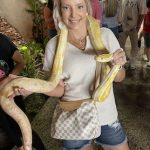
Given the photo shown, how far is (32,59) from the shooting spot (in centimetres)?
548

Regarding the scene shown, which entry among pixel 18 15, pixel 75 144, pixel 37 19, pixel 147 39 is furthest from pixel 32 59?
pixel 75 144

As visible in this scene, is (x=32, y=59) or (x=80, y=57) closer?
(x=80, y=57)

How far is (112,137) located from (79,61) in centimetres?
57

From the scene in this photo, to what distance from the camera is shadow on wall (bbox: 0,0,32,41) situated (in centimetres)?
652

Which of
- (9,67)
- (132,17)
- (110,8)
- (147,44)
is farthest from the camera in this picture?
(147,44)

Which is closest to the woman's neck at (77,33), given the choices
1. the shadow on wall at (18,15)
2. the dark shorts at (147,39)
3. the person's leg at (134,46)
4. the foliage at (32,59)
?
the foliage at (32,59)

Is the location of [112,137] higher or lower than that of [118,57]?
lower

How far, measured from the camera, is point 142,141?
3.38m

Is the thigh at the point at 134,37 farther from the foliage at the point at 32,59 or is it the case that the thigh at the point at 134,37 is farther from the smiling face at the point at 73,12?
the smiling face at the point at 73,12

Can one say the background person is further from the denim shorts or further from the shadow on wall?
the denim shorts

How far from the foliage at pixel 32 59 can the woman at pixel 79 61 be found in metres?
2.95

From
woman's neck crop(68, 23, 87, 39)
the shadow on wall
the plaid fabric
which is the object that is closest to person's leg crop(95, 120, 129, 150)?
the plaid fabric

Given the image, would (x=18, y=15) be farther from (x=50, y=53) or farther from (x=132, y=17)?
(x=50, y=53)

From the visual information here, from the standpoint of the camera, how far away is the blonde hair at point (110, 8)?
186 inches
